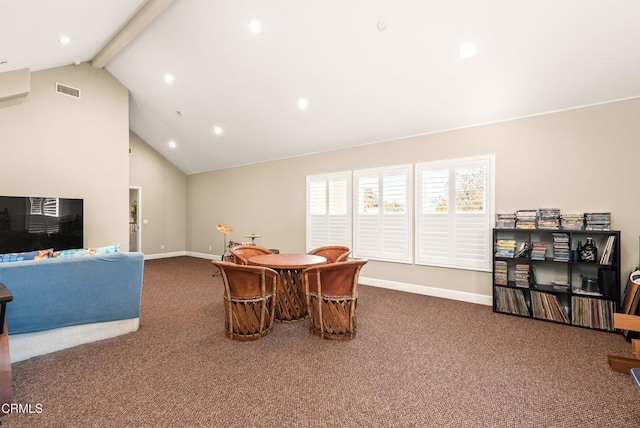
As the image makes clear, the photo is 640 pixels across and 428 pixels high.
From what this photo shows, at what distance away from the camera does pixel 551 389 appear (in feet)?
6.98

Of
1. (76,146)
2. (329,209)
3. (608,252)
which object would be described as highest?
(76,146)

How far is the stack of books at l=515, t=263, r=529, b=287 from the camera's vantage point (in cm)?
368

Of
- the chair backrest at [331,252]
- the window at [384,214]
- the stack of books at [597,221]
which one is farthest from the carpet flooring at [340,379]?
the window at [384,214]

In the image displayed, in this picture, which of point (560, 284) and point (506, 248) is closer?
point (560, 284)

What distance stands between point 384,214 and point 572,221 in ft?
8.17

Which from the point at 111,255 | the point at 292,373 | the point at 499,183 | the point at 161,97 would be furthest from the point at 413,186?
the point at 161,97

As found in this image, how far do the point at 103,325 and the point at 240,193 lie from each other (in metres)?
4.95


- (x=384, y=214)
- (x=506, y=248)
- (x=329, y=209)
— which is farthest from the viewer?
(x=329, y=209)

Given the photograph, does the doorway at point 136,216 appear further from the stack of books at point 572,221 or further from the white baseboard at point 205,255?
the stack of books at point 572,221

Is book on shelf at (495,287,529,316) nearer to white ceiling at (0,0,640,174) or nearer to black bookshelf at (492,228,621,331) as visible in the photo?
black bookshelf at (492,228,621,331)

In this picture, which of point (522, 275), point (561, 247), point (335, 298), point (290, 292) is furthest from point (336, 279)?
point (561, 247)

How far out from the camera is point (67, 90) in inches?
205

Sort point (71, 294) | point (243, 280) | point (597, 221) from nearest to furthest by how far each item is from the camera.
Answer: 1. point (71, 294)
2. point (243, 280)
3. point (597, 221)

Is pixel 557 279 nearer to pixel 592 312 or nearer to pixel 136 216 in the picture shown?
pixel 592 312
